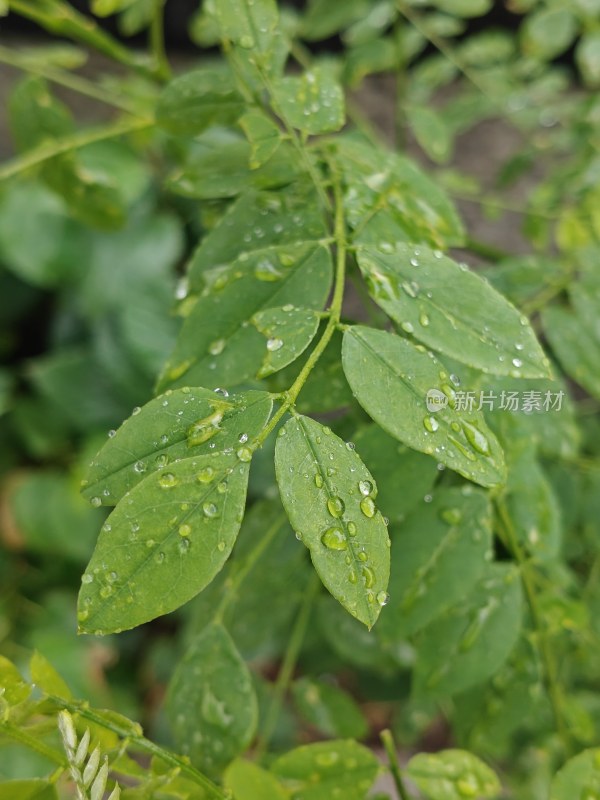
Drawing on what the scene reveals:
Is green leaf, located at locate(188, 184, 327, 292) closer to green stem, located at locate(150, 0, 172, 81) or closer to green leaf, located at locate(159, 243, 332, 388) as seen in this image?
green leaf, located at locate(159, 243, 332, 388)

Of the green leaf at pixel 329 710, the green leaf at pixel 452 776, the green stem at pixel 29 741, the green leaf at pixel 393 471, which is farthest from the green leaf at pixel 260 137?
the green leaf at pixel 329 710

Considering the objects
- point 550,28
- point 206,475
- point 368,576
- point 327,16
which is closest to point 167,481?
point 206,475

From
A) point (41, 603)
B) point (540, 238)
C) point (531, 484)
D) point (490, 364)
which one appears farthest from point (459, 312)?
point (41, 603)

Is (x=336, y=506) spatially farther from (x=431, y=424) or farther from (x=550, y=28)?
(x=550, y=28)

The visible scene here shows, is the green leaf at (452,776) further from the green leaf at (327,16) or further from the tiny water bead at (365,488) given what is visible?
the green leaf at (327,16)

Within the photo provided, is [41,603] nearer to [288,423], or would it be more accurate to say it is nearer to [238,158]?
[238,158]

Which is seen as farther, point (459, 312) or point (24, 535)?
point (24, 535)
